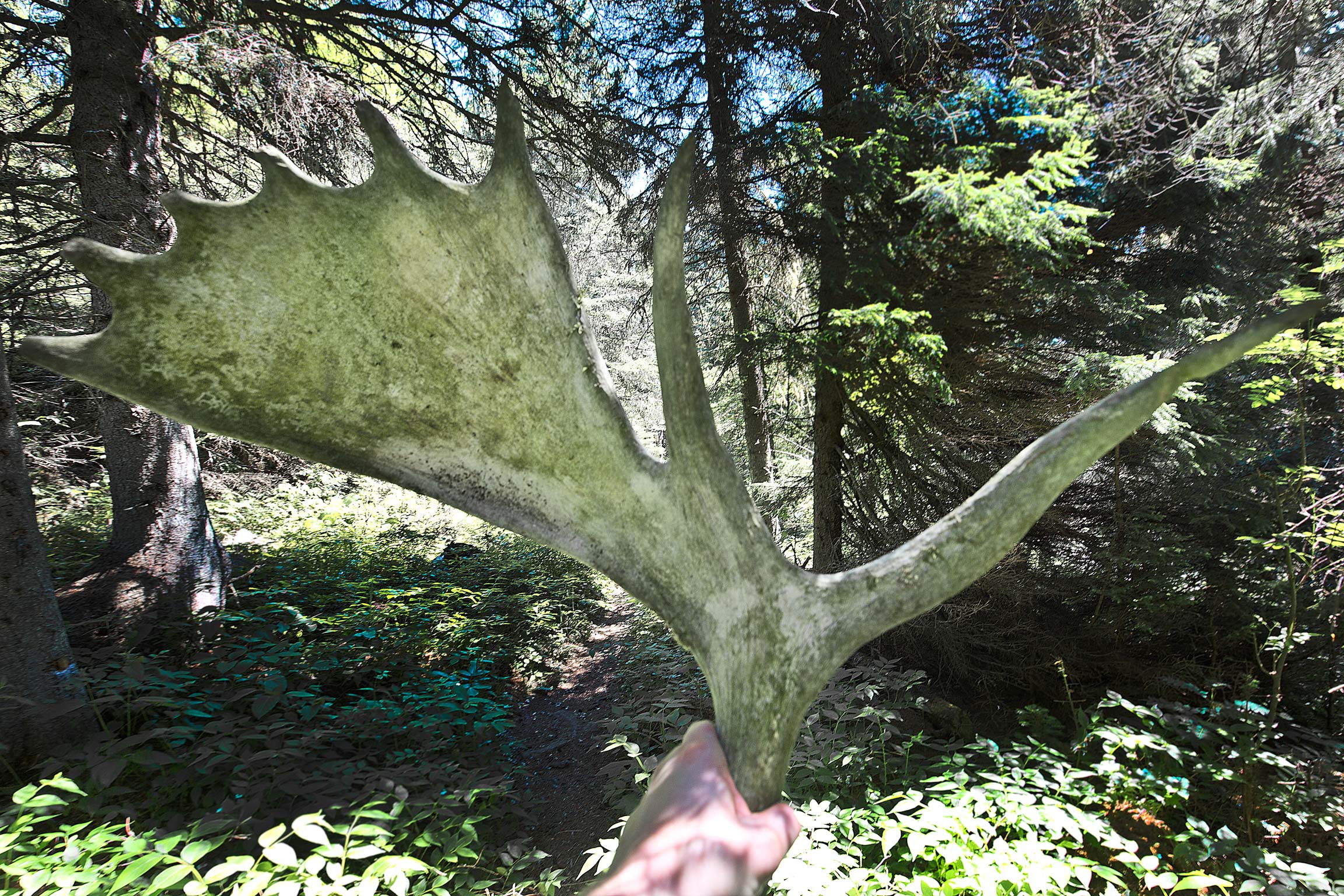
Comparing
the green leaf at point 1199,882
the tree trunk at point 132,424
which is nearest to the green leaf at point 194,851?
the green leaf at point 1199,882

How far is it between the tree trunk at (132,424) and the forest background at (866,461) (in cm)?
Answer: 3

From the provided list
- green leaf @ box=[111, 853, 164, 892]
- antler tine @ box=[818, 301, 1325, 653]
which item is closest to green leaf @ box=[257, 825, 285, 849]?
green leaf @ box=[111, 853, 164, 892]

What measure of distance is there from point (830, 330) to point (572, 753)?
4096 mm

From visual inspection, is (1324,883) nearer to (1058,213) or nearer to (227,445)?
(1058,213)

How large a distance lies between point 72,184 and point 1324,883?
898cm

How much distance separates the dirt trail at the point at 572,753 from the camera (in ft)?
13.4

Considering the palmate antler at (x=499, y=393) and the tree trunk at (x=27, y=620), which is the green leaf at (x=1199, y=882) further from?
the tree trunk at (x=27, y=620)

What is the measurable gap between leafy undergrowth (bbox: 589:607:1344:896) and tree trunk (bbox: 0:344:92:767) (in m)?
3.07

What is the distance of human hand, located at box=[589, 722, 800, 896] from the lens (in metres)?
0.95

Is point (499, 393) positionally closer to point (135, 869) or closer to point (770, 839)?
point (770, 839)

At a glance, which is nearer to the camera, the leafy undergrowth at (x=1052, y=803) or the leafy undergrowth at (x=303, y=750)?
the leafy undergrowth at (x=303, y=750)

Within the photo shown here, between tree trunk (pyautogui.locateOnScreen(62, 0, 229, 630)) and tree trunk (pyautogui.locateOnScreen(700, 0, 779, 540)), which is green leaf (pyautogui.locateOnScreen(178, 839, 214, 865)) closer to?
tree trunk (pyautogui.locateOnScreen(62, 0, 229, 630))

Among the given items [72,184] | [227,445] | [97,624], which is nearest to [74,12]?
[72,184]

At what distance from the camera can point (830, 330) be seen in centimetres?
478
